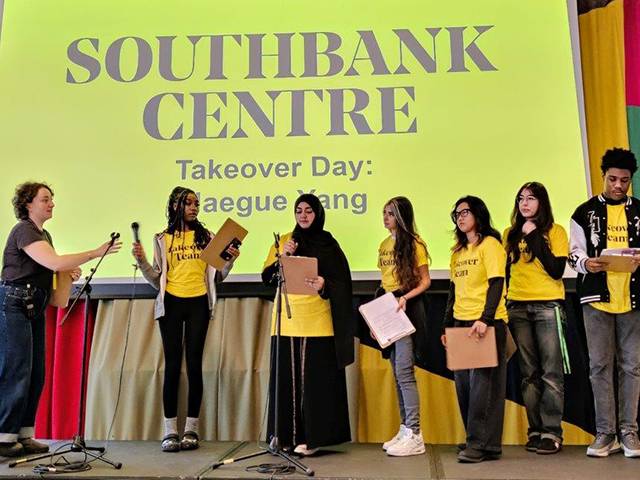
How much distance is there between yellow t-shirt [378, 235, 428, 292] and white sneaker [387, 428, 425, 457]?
29.3 inches

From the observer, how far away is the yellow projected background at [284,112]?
3.84 m

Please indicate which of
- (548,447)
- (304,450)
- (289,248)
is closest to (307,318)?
(289,248)

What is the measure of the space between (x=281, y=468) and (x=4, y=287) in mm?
1594

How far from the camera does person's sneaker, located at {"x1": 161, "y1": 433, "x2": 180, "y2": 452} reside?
3.21 m

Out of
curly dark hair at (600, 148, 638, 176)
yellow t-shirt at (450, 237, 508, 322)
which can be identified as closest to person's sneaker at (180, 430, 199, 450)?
yellow t-shirt at (450, 237, 508, 322)

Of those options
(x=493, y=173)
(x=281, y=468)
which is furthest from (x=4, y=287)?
(x=493, y=173)

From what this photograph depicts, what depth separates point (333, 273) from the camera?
10.5 feet

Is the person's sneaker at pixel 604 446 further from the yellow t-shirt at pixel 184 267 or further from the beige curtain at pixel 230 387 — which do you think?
the yellow t-shirt at pixel 184 267

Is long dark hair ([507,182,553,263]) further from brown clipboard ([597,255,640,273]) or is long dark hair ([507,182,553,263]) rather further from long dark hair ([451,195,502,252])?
brown clipboard ([597,255,640,273])

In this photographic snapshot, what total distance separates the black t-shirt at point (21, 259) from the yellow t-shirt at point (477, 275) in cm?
208

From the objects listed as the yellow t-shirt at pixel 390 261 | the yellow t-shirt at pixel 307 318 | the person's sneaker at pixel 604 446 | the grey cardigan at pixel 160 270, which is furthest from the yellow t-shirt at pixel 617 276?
the grey cardigan at pixel 160 270

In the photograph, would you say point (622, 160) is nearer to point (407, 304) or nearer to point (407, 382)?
point (407, 304)

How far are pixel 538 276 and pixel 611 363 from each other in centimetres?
53

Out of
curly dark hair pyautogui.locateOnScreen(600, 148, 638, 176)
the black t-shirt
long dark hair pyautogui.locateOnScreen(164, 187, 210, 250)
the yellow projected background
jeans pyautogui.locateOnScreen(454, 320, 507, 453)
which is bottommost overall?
jeans pyautogui.locateOnScreen(454, 320, 507, 453)
